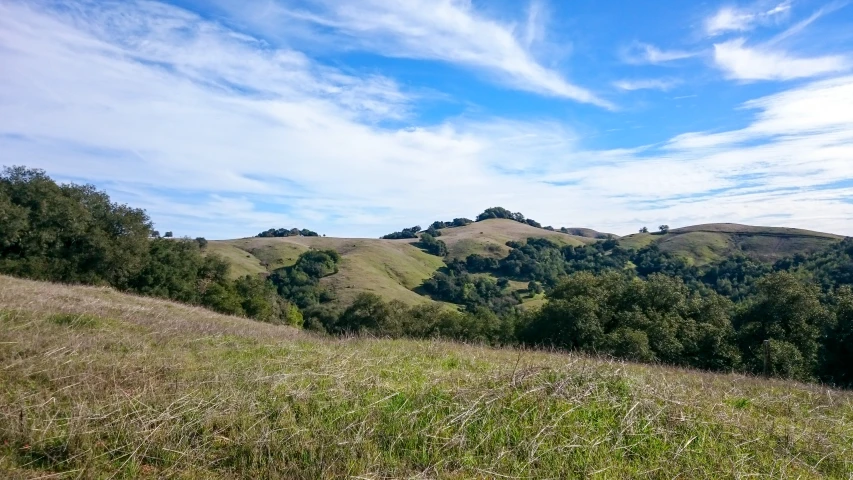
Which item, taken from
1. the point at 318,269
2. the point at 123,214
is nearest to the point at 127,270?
the point at 123,214

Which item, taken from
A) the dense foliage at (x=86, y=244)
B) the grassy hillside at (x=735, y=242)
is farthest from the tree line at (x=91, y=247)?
the grassy hillside at (x=735, y=242)

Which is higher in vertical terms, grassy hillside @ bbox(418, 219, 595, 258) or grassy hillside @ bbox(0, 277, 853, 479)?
grassy hillside @ bbox(418, 219, 595, 258)

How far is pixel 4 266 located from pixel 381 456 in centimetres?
4430

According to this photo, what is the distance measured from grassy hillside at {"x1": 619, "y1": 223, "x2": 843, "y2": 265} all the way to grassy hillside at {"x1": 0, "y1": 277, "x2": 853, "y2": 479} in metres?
142

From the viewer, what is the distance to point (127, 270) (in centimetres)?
4691

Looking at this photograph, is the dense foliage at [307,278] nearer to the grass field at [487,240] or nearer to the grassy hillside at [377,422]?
the grass field at [487,240]

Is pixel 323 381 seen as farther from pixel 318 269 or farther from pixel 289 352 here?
pixel 318 269

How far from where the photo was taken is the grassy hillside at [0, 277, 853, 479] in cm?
573

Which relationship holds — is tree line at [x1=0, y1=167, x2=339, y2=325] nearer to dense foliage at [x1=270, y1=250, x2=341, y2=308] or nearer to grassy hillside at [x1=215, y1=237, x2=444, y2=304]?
dense foliage at [x1=270, y1=250, x2=341, y2=308]

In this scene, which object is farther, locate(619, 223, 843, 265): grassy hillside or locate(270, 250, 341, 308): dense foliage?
locate(619, 223, 843, 265): grassy hillside

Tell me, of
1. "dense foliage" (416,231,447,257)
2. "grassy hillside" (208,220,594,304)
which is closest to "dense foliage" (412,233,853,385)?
"grassy hillside" (208,220,594,304)

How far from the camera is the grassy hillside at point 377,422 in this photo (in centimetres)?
573

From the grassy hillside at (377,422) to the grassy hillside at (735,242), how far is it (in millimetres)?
142019

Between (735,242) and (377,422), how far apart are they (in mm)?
174664
